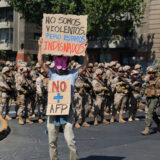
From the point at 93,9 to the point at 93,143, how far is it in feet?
71.9

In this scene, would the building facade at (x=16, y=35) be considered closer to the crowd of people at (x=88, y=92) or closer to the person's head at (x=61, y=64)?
the crowd of people at (x=88, y=92)

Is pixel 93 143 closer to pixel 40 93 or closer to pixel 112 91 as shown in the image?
pixel 40 93

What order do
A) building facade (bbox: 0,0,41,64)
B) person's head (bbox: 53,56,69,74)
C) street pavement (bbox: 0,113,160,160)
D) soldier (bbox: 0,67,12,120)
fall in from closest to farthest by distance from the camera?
person's head (bbox: 53,56,69,74), street pavement (bbox: 0,113,160,160), soldier (bbox: 0,67,12,120), building facade (bbox: 0,0,41,64)

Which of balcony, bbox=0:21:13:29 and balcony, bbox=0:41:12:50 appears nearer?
balcony, bbox=0:21:13:29

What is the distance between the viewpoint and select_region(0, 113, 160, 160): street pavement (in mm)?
7455

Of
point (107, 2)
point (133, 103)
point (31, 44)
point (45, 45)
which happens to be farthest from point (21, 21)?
A: point (45, 45)

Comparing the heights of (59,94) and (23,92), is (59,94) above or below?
A: above

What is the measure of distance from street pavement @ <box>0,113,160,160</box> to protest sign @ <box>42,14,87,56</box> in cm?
218

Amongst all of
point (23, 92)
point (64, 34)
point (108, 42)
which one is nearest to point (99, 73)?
point (23, 92)

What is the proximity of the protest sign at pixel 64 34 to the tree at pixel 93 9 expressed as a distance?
2329 centimetres

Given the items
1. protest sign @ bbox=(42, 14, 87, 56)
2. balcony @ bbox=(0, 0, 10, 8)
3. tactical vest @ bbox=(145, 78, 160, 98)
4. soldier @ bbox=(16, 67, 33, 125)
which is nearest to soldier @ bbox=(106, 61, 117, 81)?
soldier @ bbox=(16, 67, 33, 125)

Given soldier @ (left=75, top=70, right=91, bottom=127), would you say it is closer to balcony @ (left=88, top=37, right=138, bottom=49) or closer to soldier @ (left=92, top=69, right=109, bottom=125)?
soldier @ (left=92, top=69, right=109, bottom=125)

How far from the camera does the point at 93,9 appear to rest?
2966 cm

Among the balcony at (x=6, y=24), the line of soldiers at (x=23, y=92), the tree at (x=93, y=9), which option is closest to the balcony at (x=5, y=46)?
the balcony at (x=6, y=24)
